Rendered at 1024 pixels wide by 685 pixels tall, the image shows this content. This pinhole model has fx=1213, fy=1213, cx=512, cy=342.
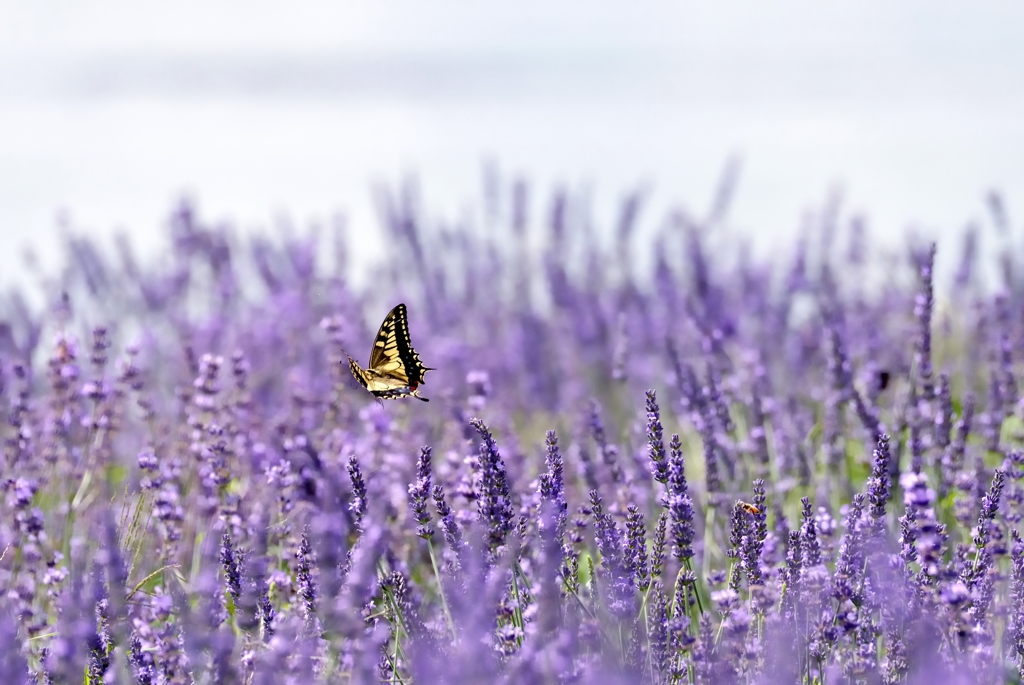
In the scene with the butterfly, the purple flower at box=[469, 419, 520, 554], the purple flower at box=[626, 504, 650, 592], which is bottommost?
the purple flower at box=[626, 504, 650, 592]

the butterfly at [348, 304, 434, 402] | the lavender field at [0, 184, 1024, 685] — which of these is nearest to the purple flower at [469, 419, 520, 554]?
the lavender field at [0, 184, 1024, 685]

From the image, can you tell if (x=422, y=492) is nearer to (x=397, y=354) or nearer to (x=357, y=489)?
(x=357, y=489)

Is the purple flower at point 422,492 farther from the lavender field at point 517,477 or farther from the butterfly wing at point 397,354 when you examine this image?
the butterfly wing at point 397,354

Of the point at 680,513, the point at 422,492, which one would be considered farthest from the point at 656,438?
the point at 422,492

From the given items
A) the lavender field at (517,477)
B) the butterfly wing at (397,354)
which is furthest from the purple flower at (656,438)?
the butterfly wing at (397,354)

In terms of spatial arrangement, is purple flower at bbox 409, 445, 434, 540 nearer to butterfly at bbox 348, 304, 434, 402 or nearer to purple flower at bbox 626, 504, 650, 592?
purple flower at bbox 626, 504, 650, 592

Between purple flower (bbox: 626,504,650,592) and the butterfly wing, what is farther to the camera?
the butterfly wing

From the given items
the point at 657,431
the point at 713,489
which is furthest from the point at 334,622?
the point at 713,489
